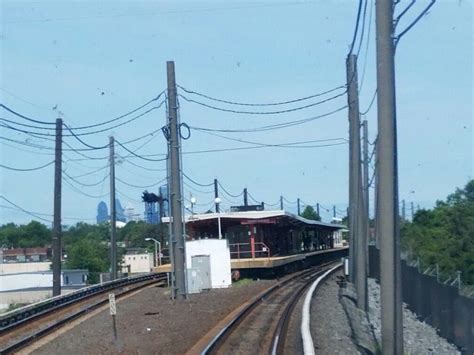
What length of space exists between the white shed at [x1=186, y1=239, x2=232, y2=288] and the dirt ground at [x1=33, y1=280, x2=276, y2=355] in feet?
16.5

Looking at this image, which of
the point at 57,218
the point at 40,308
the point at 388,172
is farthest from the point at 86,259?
the point at 388,172

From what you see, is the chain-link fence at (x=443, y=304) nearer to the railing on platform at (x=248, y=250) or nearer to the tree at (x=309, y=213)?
the railing on platform at (x=248, y=250)

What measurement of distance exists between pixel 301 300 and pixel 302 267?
127ft

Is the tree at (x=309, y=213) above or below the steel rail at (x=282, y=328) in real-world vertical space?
above

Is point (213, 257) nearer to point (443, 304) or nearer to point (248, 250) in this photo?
point (248, 250)

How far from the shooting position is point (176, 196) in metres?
35.2

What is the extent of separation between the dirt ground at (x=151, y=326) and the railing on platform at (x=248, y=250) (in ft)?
50.7

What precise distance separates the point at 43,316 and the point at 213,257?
1443 cm

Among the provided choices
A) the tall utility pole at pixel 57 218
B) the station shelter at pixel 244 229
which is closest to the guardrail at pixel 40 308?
the tall utility pole at pixel 57 218

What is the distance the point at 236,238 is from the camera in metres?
57.4

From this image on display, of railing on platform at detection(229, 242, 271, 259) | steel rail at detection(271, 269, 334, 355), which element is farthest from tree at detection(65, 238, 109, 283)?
steel rail at detection(271, 269, 334, 355)

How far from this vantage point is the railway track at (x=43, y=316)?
2319 cm

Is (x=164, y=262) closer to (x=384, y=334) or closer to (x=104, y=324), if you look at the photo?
(x=104, y=324)

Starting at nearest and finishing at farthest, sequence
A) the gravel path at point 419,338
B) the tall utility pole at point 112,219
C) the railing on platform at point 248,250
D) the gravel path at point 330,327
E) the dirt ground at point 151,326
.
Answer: the gravel path at point 330,327 < the dirt ground at point 151,326 < the gravel path at point 419,338 < the railing on platform at point 248,250 < the tall utility pole at point 112,219
